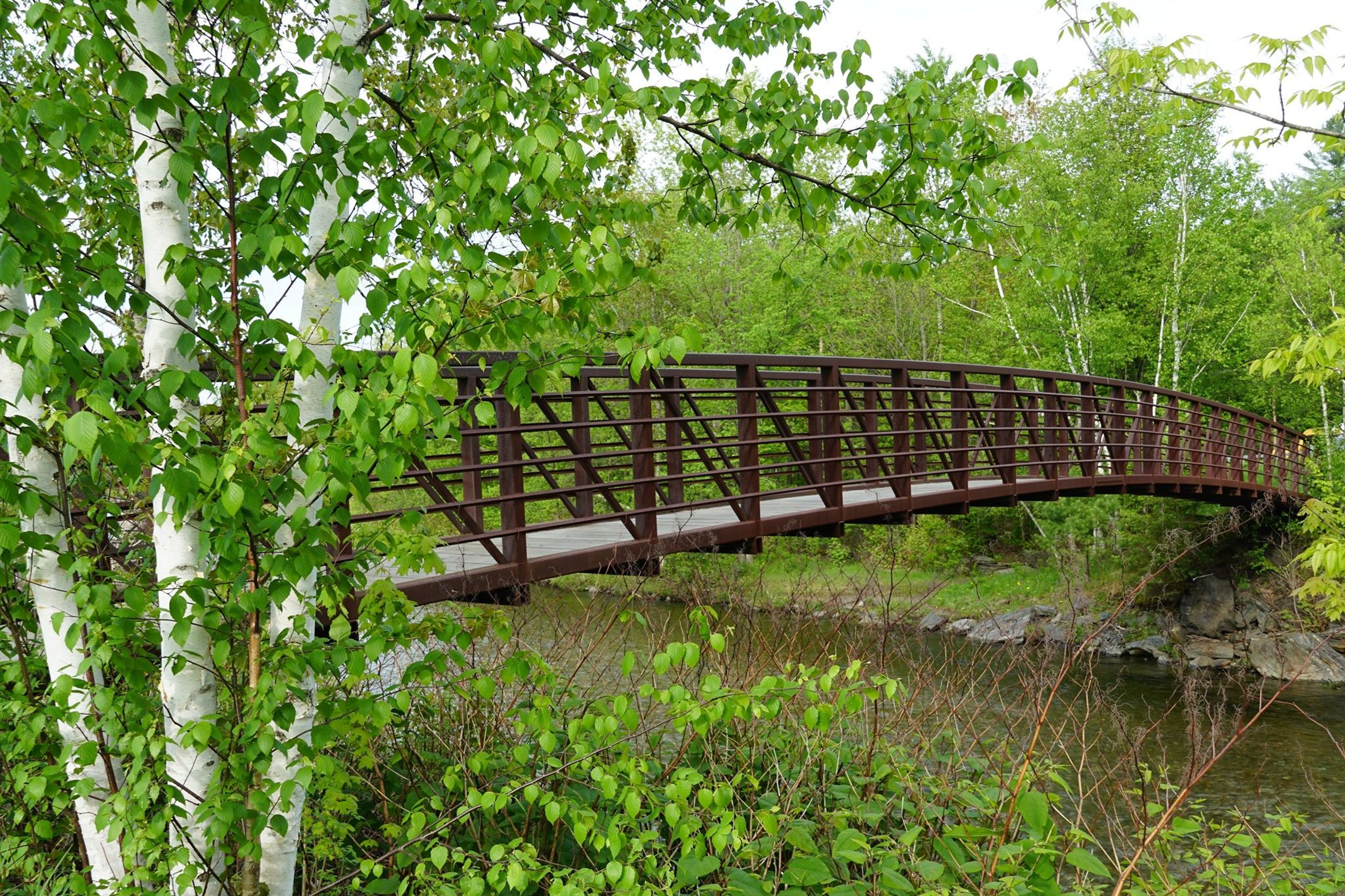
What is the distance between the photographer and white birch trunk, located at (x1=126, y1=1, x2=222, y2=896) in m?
2.46

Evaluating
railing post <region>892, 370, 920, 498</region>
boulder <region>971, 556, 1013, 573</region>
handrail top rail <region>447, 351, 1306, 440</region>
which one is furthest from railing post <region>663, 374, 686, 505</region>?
boulder <region>971, 556, 1013, 573</region>

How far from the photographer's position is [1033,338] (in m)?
21.3

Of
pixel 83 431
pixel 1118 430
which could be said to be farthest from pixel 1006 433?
pixel 83 431

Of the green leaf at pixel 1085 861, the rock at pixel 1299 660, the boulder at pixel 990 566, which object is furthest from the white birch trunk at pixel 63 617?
the boulder at pixel 990 566

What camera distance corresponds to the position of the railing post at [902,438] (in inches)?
316

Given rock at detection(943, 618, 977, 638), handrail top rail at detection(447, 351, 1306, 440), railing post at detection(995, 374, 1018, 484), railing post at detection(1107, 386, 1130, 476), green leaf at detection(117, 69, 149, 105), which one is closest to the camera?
green leaf at detection(117, 69, 149, 105)

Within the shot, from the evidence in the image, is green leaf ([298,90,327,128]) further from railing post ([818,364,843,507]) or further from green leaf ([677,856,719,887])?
railing post ([818,364,843,507])

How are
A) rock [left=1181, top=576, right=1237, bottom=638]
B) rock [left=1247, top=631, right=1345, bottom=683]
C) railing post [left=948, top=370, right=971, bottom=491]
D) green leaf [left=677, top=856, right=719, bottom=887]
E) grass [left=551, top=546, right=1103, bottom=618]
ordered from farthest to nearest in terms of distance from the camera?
1. grass [left=551, top=546, right=1103, bottom=618]
2. rock [left=1181, top=576, right=1237, bottom=638]
3. rock [left=1247, top=631, right=1345, bottom=683]
4. railing post [left=948, top=370, right=971, bottom=491]
5. green leaf [left=677, top=856, right=719, bottom=887]

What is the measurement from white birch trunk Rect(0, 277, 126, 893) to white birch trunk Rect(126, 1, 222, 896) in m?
0.20

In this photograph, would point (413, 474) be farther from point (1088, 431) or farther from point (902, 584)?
point (902, 584)

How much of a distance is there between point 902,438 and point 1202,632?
36.0 ft

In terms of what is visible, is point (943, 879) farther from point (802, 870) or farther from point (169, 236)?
point (169, 236)

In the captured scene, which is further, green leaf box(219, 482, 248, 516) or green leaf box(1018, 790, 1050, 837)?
green leaf box(1018, 790, 1050, 837)

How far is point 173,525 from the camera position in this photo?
246 centimetres
